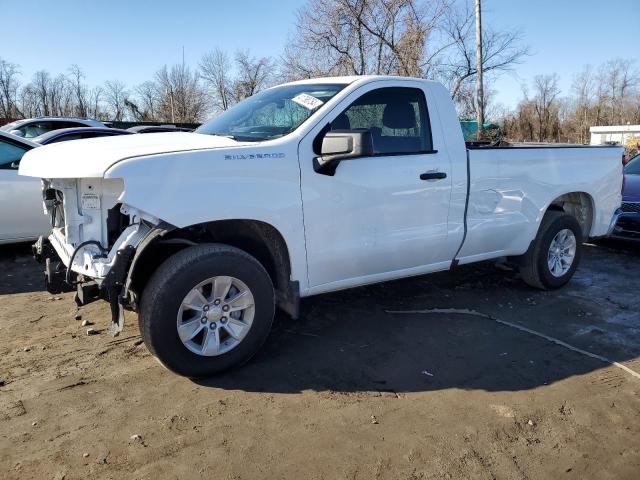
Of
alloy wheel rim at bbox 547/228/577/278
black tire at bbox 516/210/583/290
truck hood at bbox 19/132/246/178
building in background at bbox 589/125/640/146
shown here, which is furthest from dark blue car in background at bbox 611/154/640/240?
building in background at bbox 589/125/640/146

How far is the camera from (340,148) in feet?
11.4

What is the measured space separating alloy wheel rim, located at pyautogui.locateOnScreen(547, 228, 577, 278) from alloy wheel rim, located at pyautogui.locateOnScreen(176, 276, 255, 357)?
11.5 feet

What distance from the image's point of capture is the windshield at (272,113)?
3880 mm

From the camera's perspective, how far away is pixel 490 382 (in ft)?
11.7

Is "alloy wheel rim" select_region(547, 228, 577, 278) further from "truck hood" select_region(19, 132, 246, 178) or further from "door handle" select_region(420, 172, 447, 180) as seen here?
"truck hood" select_region(19, 132, 246, 178)

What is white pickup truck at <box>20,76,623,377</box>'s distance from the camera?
319 centimetres

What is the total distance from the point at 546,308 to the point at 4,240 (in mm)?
6003

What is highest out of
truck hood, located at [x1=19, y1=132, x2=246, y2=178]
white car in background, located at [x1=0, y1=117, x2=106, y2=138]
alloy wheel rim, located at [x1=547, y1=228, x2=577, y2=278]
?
white car in background, located at [x1=0, y1=117, x2=106, y2=138]

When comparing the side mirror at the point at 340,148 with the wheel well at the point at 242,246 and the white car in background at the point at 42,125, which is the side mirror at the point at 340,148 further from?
the white car in background at the point at 42,125

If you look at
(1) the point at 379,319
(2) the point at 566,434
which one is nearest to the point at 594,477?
(2) the point at 566,434

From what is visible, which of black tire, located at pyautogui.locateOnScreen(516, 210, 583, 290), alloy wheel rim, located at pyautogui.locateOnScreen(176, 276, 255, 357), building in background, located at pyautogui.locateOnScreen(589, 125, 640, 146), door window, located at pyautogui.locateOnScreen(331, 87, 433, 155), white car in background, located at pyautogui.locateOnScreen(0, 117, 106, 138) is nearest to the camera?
alloy wheel rim, located at pyautogui.locateOnScreen(176, 276, 255, 357)

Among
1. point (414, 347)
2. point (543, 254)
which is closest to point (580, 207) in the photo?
point (543, 254)

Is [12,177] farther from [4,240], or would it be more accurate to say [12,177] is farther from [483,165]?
[483,165]

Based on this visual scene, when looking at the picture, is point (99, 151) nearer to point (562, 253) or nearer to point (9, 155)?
point (9, 155)
